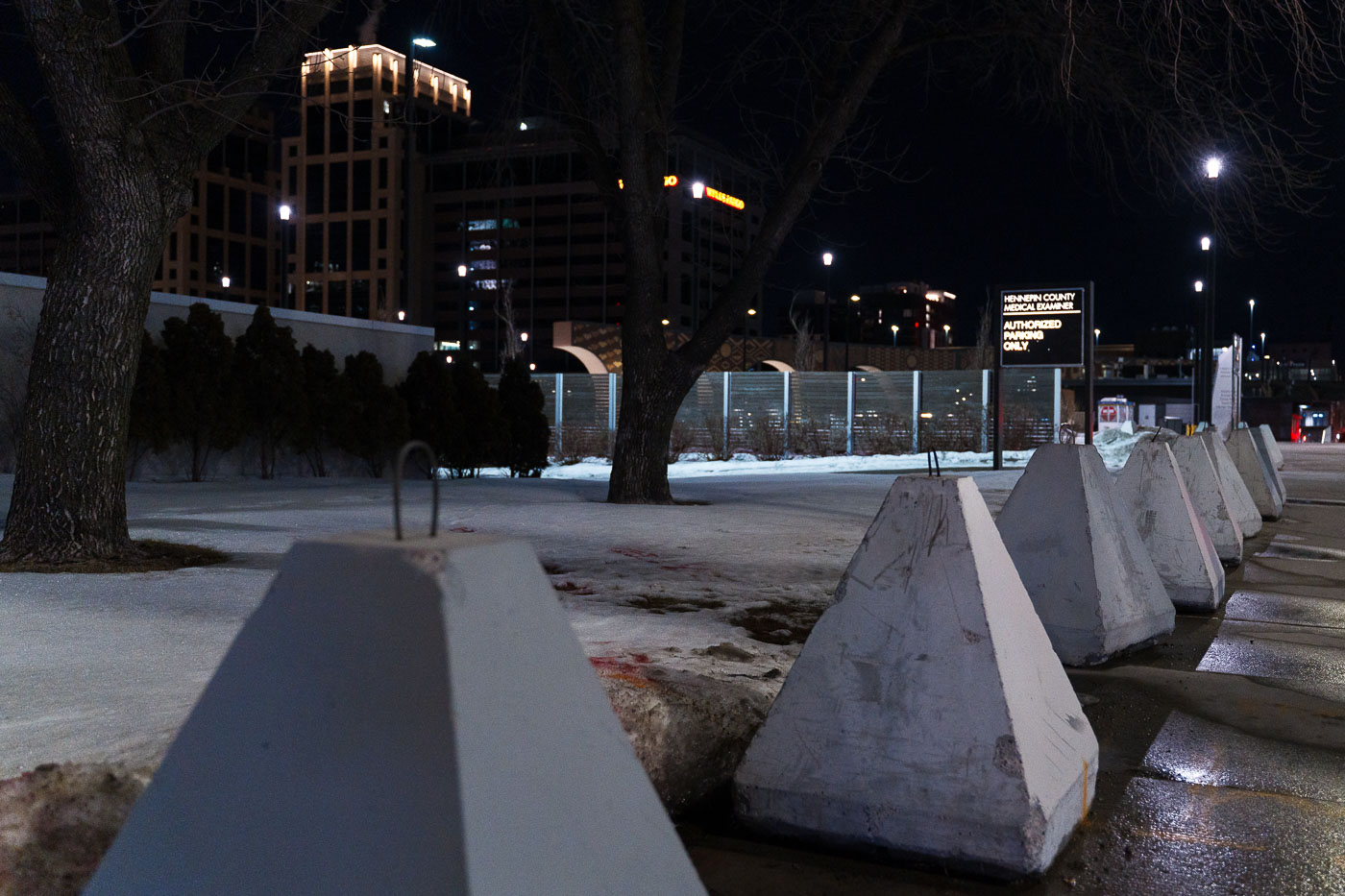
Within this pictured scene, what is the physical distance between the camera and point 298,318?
16.4 meters

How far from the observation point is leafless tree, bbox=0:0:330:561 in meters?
6.89

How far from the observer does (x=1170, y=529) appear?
848cm

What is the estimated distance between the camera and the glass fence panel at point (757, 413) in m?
31.3

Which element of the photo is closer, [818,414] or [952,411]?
[952,411]

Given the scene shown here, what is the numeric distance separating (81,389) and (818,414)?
26.0 m

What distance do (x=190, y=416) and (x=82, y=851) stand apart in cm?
1215

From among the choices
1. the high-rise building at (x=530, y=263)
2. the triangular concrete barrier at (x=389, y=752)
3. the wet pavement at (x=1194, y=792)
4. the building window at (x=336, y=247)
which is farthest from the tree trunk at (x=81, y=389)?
the building window at (x=336, y=247)

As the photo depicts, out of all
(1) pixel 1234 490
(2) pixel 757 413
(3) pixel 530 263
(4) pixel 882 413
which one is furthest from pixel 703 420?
(3) pixel 530 263

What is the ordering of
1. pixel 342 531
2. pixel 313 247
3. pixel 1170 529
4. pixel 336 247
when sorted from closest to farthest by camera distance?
pixel 342 531
pixel 1170 529
pixel 336 247
pixel 313 247

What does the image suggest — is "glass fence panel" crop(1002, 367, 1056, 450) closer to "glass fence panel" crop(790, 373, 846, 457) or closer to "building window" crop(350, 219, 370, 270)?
"glass fence panel" crop(790, 373, 846, 457)

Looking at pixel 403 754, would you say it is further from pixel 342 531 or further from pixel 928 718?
pixel 342 531

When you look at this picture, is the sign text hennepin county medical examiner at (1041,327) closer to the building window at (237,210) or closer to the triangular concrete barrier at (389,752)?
the triangular concrete barrier at (389,752)

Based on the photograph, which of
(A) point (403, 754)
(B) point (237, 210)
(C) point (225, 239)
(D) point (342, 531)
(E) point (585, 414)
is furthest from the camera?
(B) point (237, 210)

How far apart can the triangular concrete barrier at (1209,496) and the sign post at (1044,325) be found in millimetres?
10627
